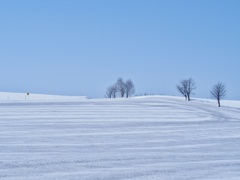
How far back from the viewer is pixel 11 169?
911 cm

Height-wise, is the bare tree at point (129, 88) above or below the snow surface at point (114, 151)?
above

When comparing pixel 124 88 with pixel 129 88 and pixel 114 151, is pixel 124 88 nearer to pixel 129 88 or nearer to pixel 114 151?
pixel 129 88

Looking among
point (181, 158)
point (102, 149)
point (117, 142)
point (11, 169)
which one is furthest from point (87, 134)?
point (11, 169)

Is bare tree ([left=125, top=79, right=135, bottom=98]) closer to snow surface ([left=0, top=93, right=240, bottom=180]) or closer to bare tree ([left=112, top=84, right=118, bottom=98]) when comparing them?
bare tree ([left=112, top=84, right=118, bottom=98])

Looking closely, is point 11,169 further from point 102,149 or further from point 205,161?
point 205,161

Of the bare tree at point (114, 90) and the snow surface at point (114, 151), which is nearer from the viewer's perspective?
the snow surface at point (114, 151)

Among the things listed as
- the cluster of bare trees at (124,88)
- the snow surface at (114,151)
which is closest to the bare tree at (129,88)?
the cluster of bare trees at (124,88)

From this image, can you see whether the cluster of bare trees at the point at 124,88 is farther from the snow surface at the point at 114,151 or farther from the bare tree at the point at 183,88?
the snow surface at the point at 114,151

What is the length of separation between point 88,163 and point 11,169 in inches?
83.8

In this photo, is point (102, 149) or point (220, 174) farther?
point (102, 149)

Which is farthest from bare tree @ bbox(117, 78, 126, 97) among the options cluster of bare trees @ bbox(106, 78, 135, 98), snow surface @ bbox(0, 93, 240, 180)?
snow surface @ bbox(0, 93, 240, 180)

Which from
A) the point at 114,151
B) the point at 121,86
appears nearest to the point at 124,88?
the point at 121,86

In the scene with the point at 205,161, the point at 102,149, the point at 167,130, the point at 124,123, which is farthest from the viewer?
the point at 124,123

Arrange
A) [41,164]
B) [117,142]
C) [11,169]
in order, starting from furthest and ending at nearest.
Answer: [117,142]
[41,164]
[11,169]
